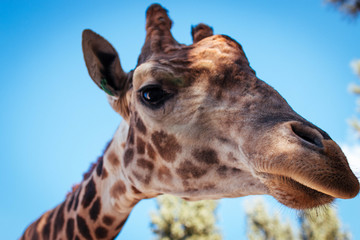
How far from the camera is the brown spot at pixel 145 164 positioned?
95.0 inches

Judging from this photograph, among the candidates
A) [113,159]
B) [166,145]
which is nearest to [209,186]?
[166,145]

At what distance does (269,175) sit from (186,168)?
0.69 metres

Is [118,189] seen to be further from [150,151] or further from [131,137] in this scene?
[150,151]

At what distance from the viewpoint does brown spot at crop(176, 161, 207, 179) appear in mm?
2100

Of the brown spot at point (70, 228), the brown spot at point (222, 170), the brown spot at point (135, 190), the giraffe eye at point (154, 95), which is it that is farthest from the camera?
the brown spot at point (70, 228)

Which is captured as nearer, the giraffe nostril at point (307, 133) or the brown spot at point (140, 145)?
the giraffe nostril at point (307, 133)

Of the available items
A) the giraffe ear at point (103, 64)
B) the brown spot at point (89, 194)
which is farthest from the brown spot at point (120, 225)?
the giraffe ear at point (103, 64)

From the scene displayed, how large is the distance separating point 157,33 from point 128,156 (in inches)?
52.7

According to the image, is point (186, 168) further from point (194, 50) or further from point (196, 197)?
point (194, 50)

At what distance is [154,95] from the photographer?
2.25 metres

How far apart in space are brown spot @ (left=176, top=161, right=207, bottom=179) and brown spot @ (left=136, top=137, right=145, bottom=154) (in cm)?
42

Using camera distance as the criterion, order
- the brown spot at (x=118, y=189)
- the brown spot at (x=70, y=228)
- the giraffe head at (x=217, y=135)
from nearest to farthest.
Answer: the giraffe head at (x=217, y=135) < the brown spot at (x=118, y=189) < the brown spot at (x=70, y=228)

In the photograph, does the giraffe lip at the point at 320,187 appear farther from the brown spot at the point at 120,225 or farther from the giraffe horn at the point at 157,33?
the brown spot at the point at 120,225

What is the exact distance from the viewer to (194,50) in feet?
7.84
